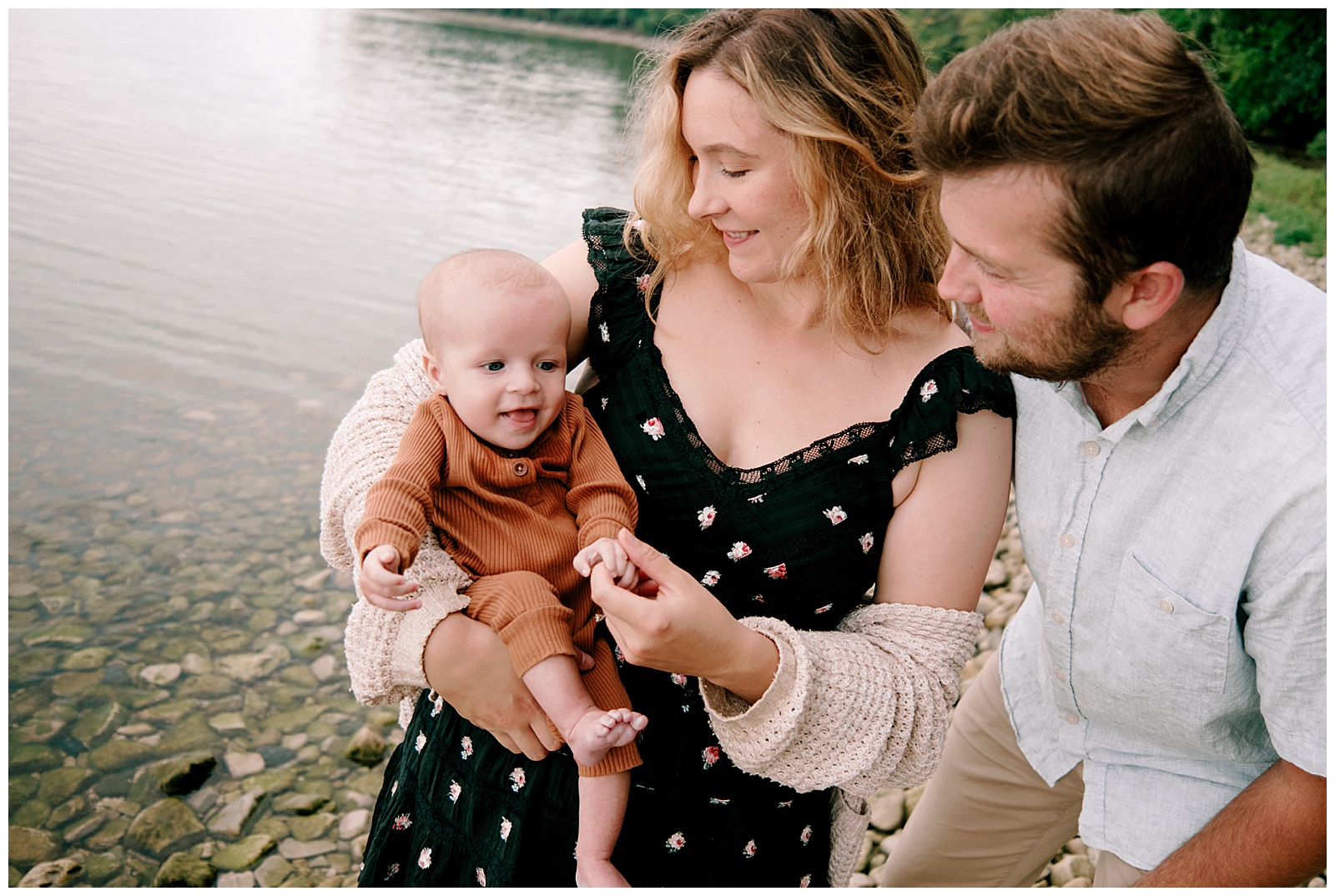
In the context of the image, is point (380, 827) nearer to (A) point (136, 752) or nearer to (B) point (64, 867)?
(B) point (64, 867)

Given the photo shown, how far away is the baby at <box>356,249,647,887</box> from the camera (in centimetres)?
198

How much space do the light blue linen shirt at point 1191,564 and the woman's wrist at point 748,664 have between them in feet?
2.19

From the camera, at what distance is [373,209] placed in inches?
461

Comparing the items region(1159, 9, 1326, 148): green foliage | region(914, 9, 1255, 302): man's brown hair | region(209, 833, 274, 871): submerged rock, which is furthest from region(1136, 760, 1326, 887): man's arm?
region(1159, 9, 1326, 148): green foliage

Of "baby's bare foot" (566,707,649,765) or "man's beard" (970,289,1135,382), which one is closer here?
"man's beard" (970,289,1135,382)

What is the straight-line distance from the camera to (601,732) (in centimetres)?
190

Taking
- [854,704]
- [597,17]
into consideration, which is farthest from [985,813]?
[597,17]

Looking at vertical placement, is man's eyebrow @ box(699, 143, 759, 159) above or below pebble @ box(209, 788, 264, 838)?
above

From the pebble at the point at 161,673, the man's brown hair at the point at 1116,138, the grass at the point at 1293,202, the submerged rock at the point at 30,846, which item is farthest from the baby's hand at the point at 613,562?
the grass at the point at 1293,202

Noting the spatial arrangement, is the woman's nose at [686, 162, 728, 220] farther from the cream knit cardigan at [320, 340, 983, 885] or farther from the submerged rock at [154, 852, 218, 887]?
the submerged rock at [154, 852, 218, 887]

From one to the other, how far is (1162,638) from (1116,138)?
918 mm

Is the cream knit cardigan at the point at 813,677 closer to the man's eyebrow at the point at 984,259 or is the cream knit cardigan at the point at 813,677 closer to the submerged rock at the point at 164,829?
the man's eyebrow at the point at 984,259

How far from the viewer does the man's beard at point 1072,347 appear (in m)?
1.78

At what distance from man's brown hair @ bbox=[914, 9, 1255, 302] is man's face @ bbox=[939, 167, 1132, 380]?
0.03m
